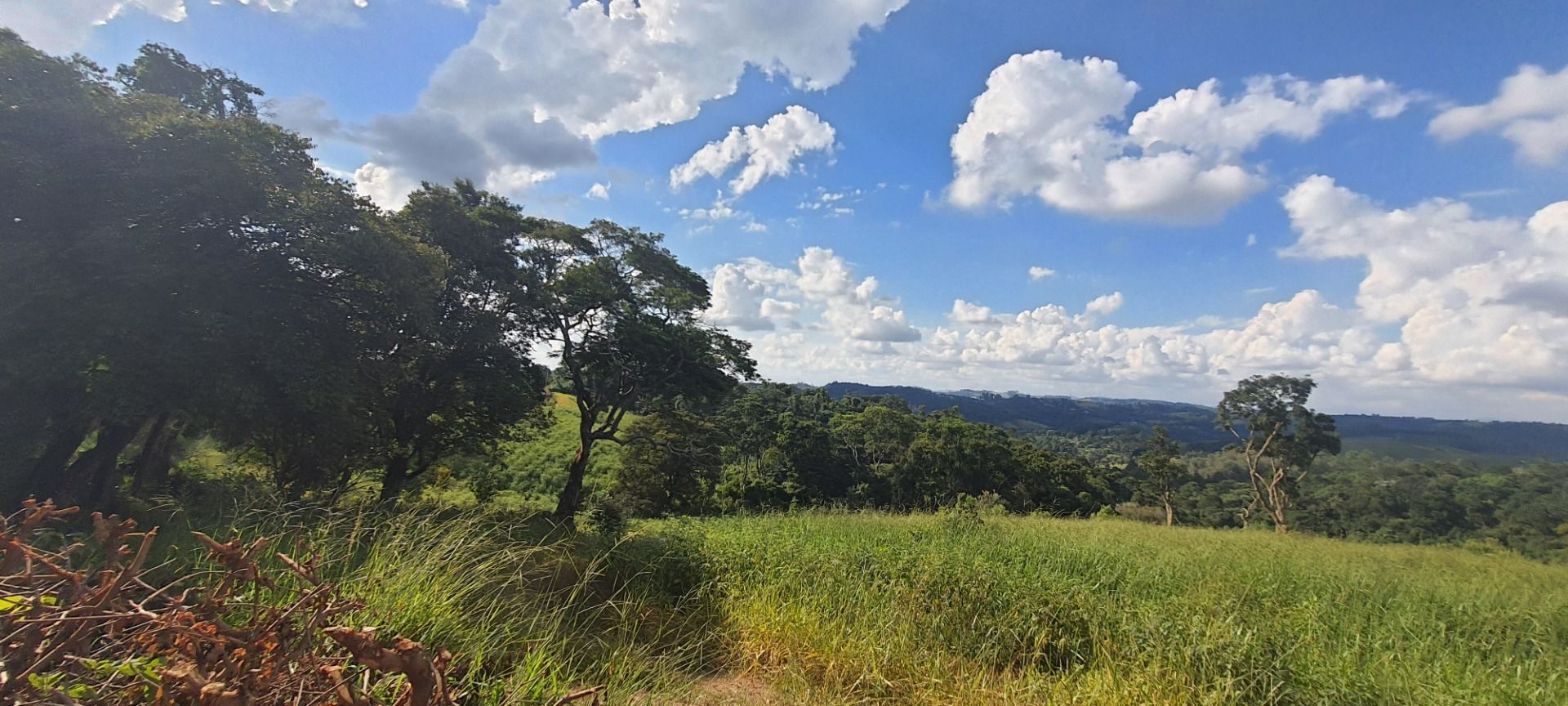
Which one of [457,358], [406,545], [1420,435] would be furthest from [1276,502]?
[1420,435]

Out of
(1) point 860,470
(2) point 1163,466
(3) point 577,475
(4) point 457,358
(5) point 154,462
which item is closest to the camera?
(5) point 154,462

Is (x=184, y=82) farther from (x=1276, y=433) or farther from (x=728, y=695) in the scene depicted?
(x=1276, y=433)

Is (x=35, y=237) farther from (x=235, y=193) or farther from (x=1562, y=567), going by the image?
(x=1562, y=567)

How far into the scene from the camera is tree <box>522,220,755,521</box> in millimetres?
14555

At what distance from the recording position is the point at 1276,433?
2597cm

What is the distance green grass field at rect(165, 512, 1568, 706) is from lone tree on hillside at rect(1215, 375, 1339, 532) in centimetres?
→ 2062

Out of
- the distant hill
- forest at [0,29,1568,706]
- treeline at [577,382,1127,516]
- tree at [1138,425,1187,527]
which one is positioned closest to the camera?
forest at [0,29,1568,706]

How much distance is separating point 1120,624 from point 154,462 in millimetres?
15168

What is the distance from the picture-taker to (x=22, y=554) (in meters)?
1.38

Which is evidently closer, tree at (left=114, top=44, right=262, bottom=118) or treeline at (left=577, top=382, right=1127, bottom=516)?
tree at (left=114, top=44, right=262, bottom=118)

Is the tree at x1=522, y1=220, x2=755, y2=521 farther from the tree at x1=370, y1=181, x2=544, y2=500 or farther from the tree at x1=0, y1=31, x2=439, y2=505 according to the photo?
the tree at x1=0, y1=31, x2=439, y2=505

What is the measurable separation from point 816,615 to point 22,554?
481 cm

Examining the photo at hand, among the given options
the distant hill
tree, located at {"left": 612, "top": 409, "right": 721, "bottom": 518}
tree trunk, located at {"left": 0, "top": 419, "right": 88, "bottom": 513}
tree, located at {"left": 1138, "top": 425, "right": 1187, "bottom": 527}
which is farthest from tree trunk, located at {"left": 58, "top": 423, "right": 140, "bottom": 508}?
the distant hill

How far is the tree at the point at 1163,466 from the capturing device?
32.2m
